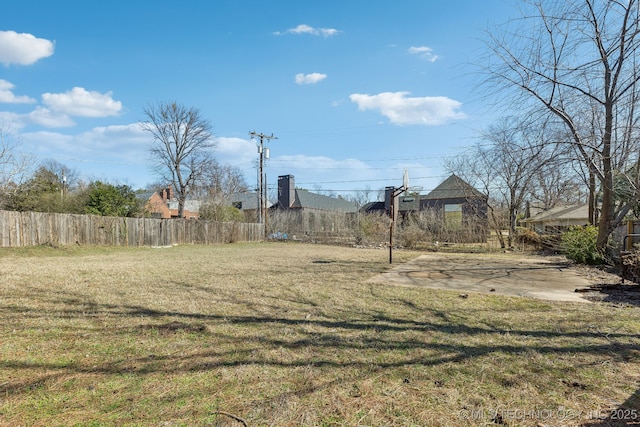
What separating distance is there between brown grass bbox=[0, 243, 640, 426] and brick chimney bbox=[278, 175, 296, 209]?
96.7 feet

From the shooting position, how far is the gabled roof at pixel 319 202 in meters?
34.6

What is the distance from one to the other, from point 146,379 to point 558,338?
3576 mm

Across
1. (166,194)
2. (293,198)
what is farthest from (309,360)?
(166,194)

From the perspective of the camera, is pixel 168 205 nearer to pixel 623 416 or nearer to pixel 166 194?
pixel 166 194

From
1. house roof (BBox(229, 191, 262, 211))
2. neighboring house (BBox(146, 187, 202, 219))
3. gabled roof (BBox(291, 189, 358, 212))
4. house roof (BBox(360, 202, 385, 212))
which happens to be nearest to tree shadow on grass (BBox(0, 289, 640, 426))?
gabled roof (BBox(291, 189, 358, 212))

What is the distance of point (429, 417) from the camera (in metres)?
1.85

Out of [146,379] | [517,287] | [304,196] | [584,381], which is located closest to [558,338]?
[584,381]

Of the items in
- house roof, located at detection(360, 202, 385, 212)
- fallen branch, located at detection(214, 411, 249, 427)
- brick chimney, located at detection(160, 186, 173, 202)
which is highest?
brick chimney, located at detection(160, 186, 173, 202)

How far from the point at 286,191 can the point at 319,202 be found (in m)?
4.92

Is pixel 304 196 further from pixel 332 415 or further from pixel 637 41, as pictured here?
pixel 332 415

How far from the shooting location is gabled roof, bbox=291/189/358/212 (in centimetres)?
3456

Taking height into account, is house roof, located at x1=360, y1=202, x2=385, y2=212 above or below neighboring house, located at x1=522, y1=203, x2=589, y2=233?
above

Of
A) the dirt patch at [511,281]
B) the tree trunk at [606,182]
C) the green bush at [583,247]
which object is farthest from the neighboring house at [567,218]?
the dirt patch at [511,281]

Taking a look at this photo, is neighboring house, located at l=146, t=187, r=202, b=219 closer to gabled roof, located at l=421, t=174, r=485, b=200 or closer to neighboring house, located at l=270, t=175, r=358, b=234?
neighboring house, located at l=270, t=175, r=358, b=234
